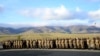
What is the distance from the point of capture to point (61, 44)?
77.4 meters

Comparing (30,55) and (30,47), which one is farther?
(30,47)

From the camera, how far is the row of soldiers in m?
72.3

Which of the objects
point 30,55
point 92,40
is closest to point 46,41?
point 92,40

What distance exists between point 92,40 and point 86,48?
113 inches

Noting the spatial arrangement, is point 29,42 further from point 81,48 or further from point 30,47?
point 81,48

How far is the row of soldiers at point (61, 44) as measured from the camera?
72.3 metres

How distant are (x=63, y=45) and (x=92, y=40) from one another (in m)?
9.17

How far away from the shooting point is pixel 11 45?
82.7 meters

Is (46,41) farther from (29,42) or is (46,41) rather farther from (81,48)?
(81,48)

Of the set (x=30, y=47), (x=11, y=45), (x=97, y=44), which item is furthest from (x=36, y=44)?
(x=97, y=44)

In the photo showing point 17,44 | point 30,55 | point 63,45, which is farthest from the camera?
point 17,44

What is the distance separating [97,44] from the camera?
71.4 meters

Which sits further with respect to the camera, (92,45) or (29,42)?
(29,42)

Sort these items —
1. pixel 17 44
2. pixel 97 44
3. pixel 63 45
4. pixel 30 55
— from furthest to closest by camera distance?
pixel 17 44 → pixel 63 45 → pixel 97 44 → pixel 30 55
